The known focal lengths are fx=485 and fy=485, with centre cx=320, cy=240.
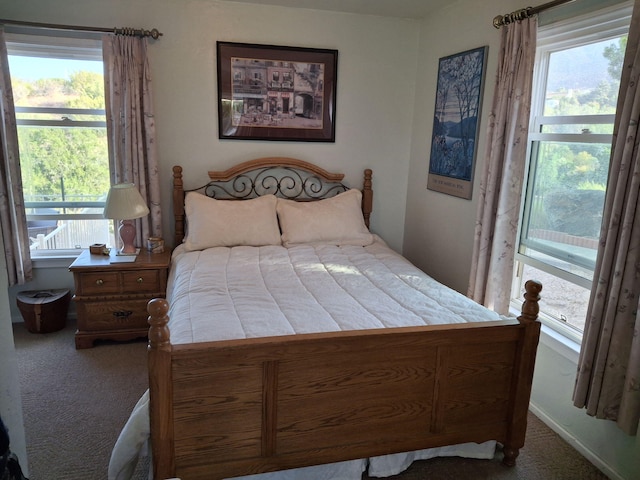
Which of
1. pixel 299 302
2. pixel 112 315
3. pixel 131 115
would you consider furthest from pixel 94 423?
pixel 131 115

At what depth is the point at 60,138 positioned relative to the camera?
363 centimetres

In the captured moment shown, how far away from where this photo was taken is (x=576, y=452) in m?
2.41

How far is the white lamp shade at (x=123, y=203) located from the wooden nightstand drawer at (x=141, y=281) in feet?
1.27

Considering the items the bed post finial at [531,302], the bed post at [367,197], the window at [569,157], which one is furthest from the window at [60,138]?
the bed post finial at [531,302]

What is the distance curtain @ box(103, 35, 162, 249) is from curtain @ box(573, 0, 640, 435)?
9.49 feet

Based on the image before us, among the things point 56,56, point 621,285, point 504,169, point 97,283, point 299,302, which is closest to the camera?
point 621,285

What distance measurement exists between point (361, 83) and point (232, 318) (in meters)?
2.51

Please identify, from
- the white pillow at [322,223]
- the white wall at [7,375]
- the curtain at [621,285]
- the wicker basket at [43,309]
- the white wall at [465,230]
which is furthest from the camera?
the white pillow at [322,223]

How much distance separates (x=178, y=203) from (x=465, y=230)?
2.13 meters

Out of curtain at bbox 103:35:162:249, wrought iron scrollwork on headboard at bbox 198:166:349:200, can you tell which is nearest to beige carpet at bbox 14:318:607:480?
curtain at bbox 103:35:162:249

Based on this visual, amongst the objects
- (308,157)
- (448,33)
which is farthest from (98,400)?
(448,33)

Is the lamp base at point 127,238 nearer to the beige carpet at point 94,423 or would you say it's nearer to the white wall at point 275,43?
the white wall at point 275,43

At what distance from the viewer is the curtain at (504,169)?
8.50 feet

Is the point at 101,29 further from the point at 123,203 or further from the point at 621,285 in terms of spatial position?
the point at 621,285
